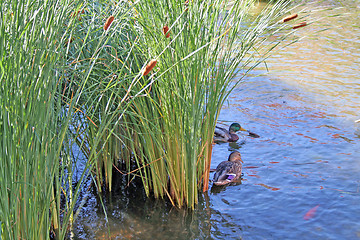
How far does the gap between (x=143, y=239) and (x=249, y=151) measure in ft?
7.96

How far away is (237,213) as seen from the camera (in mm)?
4266

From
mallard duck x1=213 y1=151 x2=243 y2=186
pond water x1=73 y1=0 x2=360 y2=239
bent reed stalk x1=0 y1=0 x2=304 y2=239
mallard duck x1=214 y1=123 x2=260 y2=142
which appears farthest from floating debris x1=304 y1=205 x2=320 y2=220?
mallard duck x1=214 y1=123 x2=260 y2=142

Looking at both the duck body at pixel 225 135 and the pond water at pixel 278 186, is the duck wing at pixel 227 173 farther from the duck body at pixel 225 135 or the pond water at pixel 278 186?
the duck body at pixel 225 135

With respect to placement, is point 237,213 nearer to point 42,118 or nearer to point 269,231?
point 269,231

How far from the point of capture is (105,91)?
409cm

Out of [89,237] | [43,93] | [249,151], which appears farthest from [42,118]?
[249,151]

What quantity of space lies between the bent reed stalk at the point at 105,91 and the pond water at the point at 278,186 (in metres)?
0.26

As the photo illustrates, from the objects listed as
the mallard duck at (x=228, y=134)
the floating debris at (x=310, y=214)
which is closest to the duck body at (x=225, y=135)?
the mallard duck at (x=228, y=134)

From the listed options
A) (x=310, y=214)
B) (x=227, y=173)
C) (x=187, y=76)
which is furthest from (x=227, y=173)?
(x=187, y=76)

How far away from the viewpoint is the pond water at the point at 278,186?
4.01 meters

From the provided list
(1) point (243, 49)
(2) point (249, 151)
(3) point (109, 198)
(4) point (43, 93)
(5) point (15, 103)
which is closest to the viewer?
(5) point (15, 103)

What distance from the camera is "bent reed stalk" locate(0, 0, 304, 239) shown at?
2656mm

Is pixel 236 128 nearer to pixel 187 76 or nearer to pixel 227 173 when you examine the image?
pixel 227 173

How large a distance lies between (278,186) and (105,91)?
217 cm
